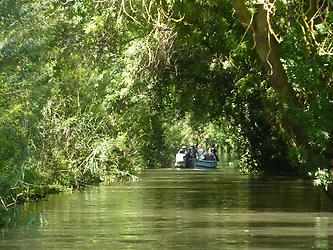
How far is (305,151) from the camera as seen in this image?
21656 millimetres

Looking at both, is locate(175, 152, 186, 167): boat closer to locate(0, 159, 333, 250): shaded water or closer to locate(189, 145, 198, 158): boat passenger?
locate(189, 145, 198, 158): boat passenger

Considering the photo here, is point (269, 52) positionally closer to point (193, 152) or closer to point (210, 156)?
point (210, 156)

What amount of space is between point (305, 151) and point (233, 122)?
836 inches

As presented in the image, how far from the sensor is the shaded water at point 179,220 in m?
16.5

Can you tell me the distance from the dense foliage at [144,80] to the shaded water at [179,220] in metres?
1.19

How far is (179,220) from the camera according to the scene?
2070cm

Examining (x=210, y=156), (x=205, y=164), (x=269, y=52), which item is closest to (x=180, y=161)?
(x=210, y=156)

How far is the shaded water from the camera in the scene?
16.5m

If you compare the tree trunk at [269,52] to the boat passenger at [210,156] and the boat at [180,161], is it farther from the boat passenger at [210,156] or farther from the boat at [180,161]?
the boat at [180,161]

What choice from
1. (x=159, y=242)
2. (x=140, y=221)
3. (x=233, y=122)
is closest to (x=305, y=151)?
(x=140, y=221)

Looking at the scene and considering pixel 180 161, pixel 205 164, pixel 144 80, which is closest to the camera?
pixel 144 80

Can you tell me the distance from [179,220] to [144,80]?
34.4 feet

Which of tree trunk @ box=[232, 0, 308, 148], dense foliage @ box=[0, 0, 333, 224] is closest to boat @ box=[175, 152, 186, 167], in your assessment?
dense foliage @ box=[0, 0, 333, 224]

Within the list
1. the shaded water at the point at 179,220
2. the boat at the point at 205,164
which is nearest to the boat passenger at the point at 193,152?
the boat at the point at 205,164
